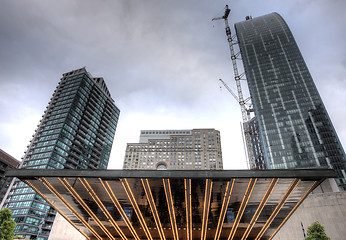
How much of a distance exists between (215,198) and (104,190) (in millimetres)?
10034

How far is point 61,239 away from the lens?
30.2 meters

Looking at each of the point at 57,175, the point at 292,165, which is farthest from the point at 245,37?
the point at 57,175

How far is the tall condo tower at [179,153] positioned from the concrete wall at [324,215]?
104m

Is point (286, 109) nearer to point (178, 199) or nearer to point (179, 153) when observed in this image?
point (179, 153)

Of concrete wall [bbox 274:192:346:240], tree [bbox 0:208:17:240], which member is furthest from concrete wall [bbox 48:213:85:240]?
concrete wall [bbox 274:192:346:240]

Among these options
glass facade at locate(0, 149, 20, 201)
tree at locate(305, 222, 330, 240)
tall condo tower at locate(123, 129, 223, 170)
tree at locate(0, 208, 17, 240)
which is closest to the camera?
tree at locate(305, 222, 330, 240)

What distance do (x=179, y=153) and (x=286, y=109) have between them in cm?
6823

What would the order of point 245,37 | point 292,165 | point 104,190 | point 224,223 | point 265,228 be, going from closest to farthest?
Result: point 104,190 < point 224,223 < point 265,228 < point 292,165 < point 245,37

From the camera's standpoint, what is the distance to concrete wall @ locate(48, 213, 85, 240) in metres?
30.5

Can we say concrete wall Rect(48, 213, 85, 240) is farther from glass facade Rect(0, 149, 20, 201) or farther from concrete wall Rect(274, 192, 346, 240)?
glass facade Rect(0, 149, 20, 201)

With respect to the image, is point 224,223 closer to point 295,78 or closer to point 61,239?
point 61,239

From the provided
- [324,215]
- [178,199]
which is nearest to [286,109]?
[324,215]

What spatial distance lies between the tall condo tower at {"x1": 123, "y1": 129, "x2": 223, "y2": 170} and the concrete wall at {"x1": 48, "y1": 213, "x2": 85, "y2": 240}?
10040 centimetres

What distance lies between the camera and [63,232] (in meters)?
30.8
